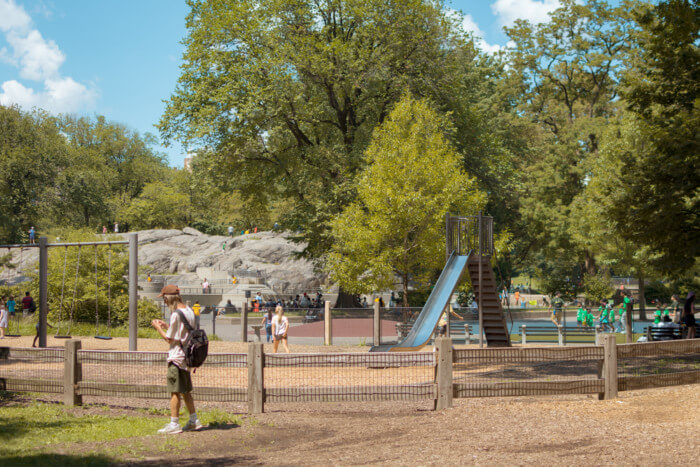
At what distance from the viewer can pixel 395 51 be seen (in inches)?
1307

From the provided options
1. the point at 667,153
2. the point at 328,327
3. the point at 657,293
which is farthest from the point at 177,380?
the point at 657,293

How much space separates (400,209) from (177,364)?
19.9m

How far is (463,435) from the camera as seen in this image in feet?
27.1

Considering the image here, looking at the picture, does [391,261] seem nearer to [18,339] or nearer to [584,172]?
[18,339]

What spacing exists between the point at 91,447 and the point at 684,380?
9.04 metres

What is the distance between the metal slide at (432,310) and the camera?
17.6m

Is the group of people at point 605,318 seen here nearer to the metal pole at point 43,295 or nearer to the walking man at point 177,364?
the metal pole at point 43,295

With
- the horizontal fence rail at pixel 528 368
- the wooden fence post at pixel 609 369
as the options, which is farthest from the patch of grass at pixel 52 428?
the wooden fence post at pixel 609 369

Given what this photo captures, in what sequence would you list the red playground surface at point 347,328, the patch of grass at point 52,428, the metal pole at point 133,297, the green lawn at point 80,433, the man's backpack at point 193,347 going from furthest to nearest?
the red playground surface at point 347,328, the metal pole at point 133,297, the man's backpack at point 193,347, the patch of grass at point 52,428, the green lawn at point 80,433

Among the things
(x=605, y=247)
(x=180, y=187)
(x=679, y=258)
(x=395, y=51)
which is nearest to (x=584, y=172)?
(x=605, y=247)

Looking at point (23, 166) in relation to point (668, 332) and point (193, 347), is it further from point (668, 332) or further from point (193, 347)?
point (193, 347)

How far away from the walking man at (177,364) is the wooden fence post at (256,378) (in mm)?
1089

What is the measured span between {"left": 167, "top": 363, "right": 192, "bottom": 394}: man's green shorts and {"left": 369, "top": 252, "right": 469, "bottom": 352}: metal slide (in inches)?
337

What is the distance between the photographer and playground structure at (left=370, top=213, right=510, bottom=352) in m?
19.0
